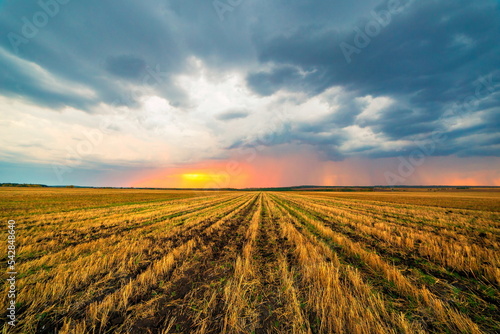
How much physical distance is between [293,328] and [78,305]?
441 centimetres

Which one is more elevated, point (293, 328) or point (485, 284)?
point (293, 328)

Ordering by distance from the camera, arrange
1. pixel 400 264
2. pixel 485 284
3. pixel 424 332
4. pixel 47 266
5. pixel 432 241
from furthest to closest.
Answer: pixel 432 241 → pixel 400 264 → pixel 47 266 → pixel 485 284 → pixel 424 332

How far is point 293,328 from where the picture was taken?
3.13 metres

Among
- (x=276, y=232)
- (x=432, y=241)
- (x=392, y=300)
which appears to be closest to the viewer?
(x=392, y=300)

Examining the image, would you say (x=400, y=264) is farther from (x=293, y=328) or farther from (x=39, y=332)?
(x=39, y=332)

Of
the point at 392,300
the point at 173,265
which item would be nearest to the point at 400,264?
the point at 392,300

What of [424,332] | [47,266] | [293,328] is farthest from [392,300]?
[47,266]

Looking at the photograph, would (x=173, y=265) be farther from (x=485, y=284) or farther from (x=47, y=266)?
(x=485, y=284)

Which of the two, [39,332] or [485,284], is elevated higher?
[39,332]

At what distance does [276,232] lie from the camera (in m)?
10.9

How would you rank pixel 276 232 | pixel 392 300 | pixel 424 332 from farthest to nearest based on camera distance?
pixel 276 232
pixel 392 300
pixel 424 332

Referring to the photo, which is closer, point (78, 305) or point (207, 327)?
point (207, 327)

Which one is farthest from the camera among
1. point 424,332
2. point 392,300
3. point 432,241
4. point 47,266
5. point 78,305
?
point 432,241

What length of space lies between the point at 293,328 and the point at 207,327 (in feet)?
4.97
